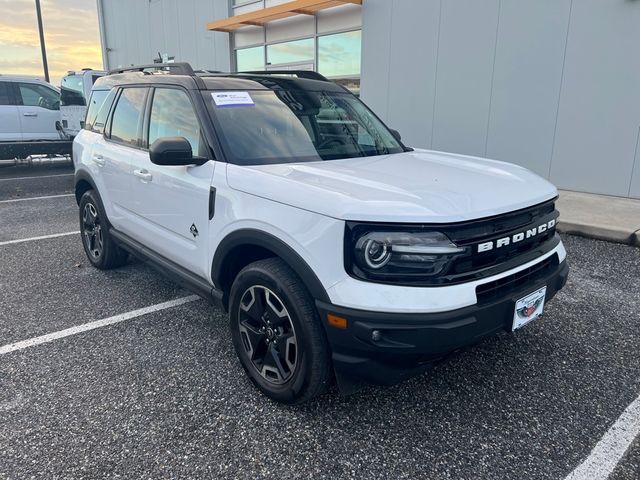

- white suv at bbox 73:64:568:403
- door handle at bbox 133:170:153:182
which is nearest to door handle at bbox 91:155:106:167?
white suv at bbox 73:64:568:403

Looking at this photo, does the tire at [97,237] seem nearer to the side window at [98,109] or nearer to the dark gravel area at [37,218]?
the side window at [98,109]

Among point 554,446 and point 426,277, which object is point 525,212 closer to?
point 426,277

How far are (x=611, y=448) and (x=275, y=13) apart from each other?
1137 centimetres

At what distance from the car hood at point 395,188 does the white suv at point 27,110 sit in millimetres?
10194

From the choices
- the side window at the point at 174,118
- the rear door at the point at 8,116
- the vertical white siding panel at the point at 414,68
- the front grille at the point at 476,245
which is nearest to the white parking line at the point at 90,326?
the side window at the point at 174,118

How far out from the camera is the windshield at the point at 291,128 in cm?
301

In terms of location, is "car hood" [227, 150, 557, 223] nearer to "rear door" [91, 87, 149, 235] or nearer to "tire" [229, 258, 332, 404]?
"tire" [229, 258, 332, 404]

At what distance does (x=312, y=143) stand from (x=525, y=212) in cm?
141

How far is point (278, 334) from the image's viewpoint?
2568mm

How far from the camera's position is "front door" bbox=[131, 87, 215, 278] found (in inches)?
119

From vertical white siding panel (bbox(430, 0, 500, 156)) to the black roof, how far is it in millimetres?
5396

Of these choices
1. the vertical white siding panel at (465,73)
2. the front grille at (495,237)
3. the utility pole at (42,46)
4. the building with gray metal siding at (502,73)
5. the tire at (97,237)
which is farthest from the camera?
the utility pole at (42,46)

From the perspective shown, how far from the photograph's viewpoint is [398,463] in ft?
7.43

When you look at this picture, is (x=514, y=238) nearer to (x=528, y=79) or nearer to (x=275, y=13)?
(x=528, y=79)
